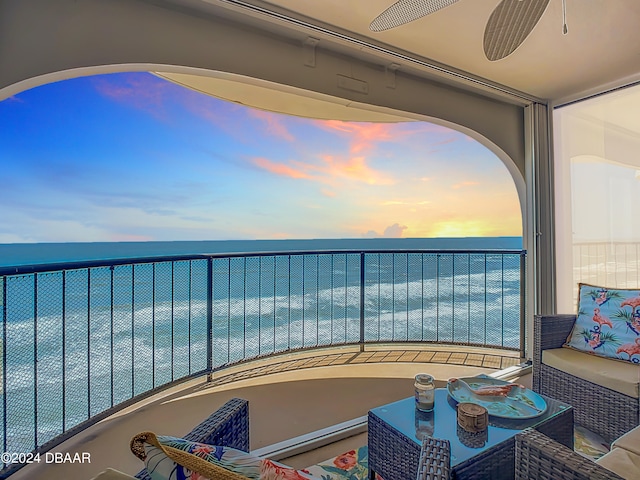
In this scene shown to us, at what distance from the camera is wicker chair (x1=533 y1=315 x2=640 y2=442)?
172 centimetres

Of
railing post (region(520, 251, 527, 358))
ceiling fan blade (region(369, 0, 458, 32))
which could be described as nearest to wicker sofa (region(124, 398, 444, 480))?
ceiling fan blade (region(369, 0, 458, 32))

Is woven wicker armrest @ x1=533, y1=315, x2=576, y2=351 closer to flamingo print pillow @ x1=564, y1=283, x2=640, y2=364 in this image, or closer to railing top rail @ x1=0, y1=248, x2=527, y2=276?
flamingo print pillow @ x1=564, y1=283, x2=640, y2=364

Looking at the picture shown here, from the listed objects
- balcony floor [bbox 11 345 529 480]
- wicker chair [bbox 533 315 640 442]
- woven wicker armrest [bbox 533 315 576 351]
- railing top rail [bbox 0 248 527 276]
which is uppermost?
railing top rail [bbox 0 248 527 276]

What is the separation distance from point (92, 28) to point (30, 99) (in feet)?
20.9

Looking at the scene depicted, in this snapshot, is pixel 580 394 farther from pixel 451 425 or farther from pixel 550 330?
pixel 451 425

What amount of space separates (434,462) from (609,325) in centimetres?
199

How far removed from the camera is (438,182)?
719 centimetres

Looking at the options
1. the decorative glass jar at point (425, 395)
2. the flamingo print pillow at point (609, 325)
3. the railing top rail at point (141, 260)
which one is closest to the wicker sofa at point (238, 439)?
the decorative glass jar at point (425, 395)

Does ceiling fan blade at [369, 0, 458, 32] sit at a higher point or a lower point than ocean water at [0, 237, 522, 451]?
higher

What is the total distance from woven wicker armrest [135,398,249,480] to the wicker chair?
1.93 metres

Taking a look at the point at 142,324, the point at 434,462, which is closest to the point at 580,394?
the point at 434,462

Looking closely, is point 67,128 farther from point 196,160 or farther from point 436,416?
point 436,416

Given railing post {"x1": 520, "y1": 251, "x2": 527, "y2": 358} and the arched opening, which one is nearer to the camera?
railing post {"x1": 520, "y1": 251, "x2": 527, "y2": 358}

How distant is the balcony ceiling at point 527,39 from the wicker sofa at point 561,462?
1.99m
